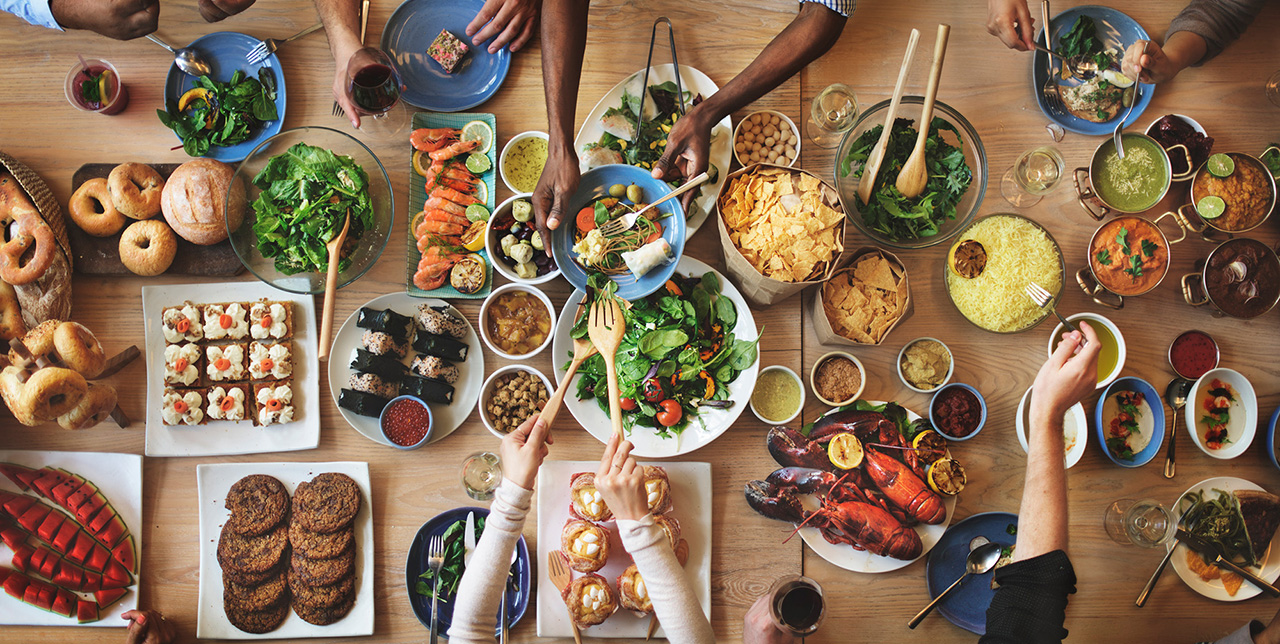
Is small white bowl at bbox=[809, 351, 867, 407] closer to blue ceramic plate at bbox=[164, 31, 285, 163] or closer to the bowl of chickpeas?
the bowl of chickpeas

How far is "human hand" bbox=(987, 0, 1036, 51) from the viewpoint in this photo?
7.95ft

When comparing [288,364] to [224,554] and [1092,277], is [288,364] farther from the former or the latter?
[1092,277]

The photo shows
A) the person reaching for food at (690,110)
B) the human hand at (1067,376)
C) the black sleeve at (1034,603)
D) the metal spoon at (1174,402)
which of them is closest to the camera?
the black sleeve at (1034,603)

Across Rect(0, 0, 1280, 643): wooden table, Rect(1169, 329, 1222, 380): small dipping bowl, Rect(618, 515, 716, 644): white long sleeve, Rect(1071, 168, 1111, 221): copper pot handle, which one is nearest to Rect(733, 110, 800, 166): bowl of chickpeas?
Rect(0, 0, 1280, 643): wooden table

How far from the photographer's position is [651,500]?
2186 mm

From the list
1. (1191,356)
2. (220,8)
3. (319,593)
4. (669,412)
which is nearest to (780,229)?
(669,412)

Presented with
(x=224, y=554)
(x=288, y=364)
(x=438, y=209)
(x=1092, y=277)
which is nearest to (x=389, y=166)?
(x=438, y=209)

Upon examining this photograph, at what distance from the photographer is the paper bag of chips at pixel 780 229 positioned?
2156 millimetres

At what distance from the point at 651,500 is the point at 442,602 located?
861 millimetres

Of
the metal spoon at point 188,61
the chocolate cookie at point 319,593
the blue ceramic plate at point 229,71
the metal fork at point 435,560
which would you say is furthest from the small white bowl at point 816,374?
the metal spoon at point 188,61

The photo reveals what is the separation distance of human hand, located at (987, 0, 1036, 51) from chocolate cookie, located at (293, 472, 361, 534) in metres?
3.04

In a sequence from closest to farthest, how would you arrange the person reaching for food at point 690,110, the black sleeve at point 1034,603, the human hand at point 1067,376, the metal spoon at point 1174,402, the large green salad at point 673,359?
the black sleeve at point 1034,603
the human hand at point 1067,376
the person reaching for food at point 690,110
the large green salad at point 673,359
the metal spoon at point 1174,402

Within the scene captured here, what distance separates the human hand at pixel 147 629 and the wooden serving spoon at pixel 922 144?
3.14 m

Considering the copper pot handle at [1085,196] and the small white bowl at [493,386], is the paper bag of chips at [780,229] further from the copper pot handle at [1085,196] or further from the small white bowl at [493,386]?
the copper pot handle at [1085,196]
